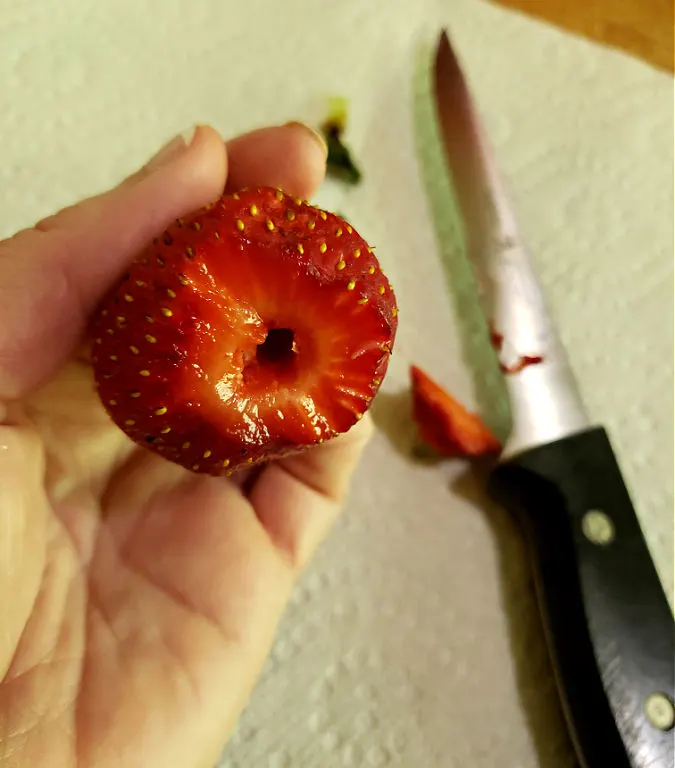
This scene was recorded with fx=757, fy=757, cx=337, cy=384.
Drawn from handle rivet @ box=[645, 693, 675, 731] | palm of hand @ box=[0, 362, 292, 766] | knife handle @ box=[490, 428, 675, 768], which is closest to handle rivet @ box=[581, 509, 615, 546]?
knife handle @ box=[490, 428, 675, 768]

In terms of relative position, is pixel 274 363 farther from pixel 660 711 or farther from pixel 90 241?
pixel 660 711

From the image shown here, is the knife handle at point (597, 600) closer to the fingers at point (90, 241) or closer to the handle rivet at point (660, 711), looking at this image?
the handle rivet at point (660, 711)

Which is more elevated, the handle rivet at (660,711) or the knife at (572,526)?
the knife at (572,526)

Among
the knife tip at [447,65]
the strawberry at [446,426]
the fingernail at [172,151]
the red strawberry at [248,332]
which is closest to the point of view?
the red strawberry at [248,332]

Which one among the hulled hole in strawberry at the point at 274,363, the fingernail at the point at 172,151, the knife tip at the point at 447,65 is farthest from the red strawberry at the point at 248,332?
the knife tip at the point at 447,65

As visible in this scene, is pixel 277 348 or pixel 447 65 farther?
pixel 447 65

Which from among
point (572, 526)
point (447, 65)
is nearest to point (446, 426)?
point (572, 526)
